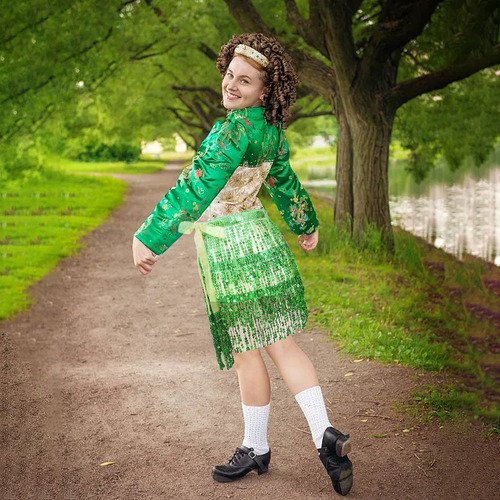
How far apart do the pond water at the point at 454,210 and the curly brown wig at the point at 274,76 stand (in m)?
9.22

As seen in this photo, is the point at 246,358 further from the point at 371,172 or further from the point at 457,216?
the point at 457,216

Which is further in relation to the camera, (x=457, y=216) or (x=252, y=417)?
(x=457, y=216)

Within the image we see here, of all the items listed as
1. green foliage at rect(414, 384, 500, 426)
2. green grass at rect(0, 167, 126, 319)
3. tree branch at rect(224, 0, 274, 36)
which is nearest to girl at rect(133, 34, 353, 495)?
green foliage at rect(414, 384, 500, 426)

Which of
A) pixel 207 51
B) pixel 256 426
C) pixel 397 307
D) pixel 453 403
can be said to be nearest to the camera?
pixel 256 426

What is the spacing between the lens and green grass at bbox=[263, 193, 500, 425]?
551cm

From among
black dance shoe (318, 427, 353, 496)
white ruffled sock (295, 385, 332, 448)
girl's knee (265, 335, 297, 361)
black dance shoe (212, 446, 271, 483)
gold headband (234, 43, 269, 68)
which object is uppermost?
gold headband (234, 43, 269, 68)

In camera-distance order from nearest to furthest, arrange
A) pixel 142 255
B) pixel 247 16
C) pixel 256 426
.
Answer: pixel 142 255
pixel 256 426
pixel 247 16

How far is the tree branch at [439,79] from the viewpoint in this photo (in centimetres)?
894

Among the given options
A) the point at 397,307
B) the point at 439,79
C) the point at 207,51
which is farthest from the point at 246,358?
the point at 207,51

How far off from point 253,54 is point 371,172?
7148mm

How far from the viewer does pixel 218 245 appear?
10.8 feet

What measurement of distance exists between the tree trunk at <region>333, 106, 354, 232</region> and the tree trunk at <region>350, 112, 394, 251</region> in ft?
0.69

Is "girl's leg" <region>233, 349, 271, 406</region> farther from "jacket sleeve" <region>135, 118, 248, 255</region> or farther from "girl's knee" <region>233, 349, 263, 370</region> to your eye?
"jacket sleeve" <region>135, 118, 248, 255</region>

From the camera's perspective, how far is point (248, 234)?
131 inches
